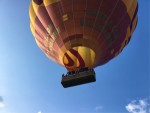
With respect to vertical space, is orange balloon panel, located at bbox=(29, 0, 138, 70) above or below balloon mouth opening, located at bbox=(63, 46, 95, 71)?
above

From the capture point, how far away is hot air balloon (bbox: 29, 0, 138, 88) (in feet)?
62.2

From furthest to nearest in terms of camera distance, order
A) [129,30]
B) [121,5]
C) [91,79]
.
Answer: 1. [129,30]
2. [121,5]
3. [91,79]

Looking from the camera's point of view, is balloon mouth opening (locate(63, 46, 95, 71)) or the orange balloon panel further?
balloon mouth opening (locate(63, 46, 95, 71))

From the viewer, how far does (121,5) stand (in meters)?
19.2

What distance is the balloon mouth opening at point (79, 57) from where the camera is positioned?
63.9 ft

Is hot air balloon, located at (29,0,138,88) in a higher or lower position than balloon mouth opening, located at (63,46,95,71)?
higher

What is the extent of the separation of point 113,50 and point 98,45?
1353mm

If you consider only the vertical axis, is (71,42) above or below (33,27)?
below

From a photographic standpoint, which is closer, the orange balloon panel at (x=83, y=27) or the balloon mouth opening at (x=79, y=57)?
the orange balloon panel at (x=83, y=27)

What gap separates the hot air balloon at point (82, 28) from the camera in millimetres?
18969

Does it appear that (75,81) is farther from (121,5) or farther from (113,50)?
(121,5)

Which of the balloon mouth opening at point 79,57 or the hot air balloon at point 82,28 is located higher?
the hot air balloon at point 82,28

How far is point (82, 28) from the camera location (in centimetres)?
1922

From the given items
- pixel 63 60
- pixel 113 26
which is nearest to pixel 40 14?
pixel 63 60
